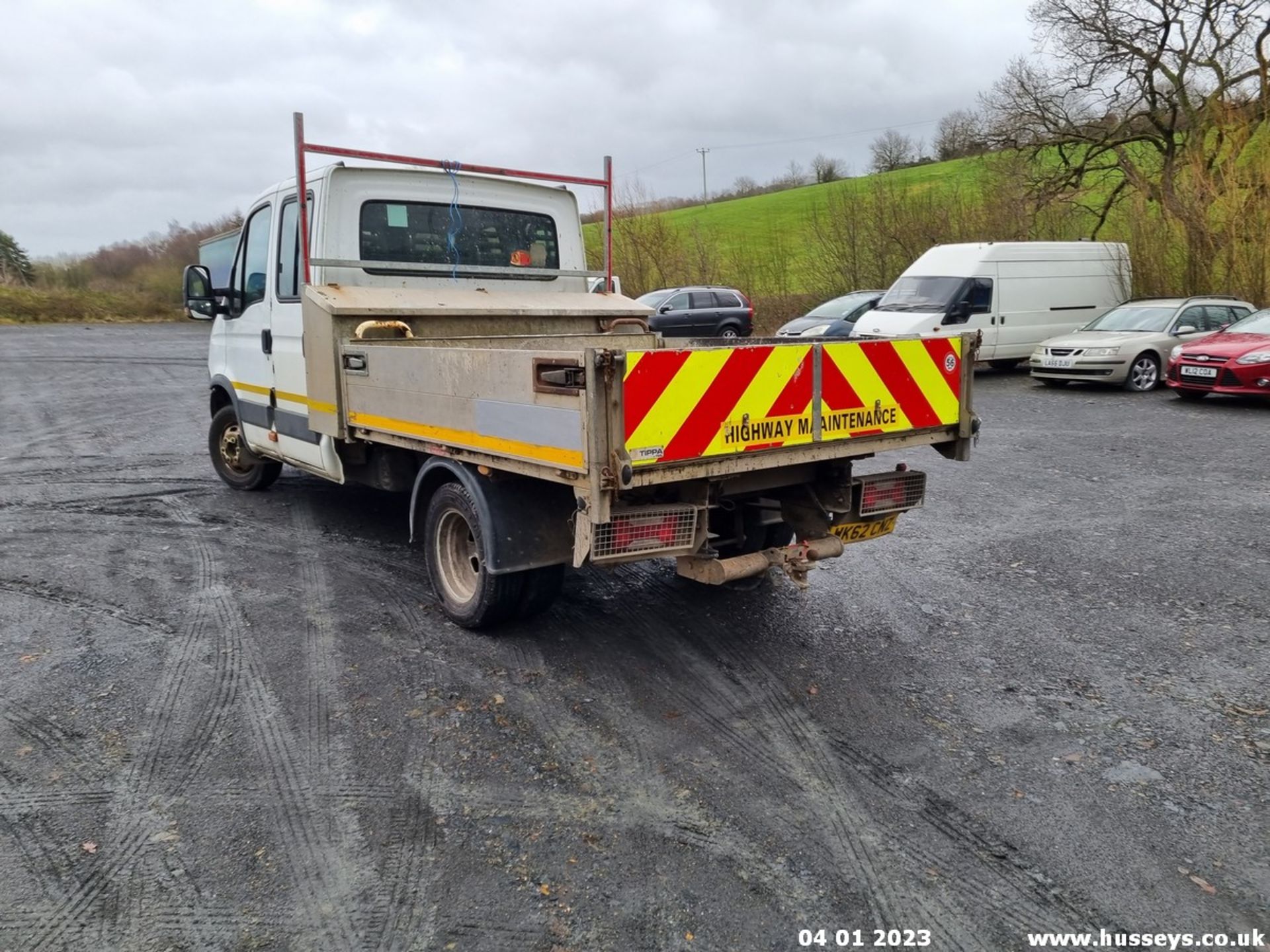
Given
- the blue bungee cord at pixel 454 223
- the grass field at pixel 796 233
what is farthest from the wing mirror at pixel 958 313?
the blue bungee cord at pixel 454 223

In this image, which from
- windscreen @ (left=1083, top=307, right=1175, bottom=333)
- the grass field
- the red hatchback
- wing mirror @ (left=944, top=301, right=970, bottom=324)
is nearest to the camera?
the red hatchback

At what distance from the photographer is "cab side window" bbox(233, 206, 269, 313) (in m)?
6.79

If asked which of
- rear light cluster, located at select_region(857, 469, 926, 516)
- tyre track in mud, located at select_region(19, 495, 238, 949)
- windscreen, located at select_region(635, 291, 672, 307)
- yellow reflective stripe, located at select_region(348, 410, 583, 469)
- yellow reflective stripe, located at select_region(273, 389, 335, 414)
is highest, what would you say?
windscreen, located at select_region(635, 291, 672, 307)

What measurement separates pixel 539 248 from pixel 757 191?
5353 centimetres

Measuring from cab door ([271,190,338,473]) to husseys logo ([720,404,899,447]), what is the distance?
2.99 meters

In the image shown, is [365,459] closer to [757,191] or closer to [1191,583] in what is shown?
[1191,583]

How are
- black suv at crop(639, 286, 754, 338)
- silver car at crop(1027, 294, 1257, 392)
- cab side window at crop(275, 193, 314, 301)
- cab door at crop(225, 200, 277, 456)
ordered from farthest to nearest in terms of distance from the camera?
black suv at crop(639, 286, 754, 338) < silver car at crop(1027, 294, 1257, 392) < cab door at crop(225, 200, 277, 456) < cab side window at crop(275, 193, 314, 301)

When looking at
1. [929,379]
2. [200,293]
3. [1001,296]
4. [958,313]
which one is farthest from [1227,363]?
[200,293]

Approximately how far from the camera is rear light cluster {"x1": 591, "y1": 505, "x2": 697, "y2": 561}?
398 centimetres

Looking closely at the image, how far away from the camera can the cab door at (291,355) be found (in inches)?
241

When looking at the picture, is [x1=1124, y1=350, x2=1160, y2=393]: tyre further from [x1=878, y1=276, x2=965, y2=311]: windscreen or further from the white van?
[x1=878, y1=276, x2=965, y2=311]: windscreen

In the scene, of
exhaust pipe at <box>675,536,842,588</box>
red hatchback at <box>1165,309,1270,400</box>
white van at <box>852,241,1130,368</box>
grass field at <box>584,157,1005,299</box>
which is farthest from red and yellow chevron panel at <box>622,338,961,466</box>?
grass field at <box>584,157,1005,299</box>
